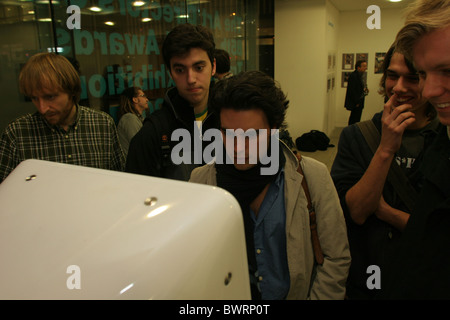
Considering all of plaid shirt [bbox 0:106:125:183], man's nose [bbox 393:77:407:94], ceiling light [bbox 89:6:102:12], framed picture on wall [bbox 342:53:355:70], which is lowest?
plaid shirt [bbox 0:106:125:183]

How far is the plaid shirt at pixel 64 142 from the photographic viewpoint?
1.49m

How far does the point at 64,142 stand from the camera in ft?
5.23

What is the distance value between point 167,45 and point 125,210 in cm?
127

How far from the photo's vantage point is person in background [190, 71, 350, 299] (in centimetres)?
109

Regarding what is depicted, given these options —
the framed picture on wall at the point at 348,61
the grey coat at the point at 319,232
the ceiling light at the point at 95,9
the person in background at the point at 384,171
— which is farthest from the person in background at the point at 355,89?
the grey coat at the point at 319,232

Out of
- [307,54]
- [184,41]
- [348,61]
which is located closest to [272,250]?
[184,41]

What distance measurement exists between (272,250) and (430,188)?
1.62ft

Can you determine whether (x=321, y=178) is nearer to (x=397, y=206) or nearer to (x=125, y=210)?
(x=397, y=206)

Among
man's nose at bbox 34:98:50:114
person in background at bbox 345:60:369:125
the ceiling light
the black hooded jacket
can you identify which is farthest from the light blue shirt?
person in background at bbox 345:60:369:125

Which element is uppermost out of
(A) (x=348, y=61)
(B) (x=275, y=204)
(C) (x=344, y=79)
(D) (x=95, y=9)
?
(D) (x=95, y=9)

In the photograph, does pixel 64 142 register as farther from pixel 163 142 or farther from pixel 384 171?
pixel 384 171

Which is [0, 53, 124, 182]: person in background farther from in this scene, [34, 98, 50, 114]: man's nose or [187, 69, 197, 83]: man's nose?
[187, 69, 197, 83]: man's nose

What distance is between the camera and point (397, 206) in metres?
1.27

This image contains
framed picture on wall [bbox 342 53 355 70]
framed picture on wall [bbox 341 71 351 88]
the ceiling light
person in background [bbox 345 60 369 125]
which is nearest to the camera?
the ceiling light
